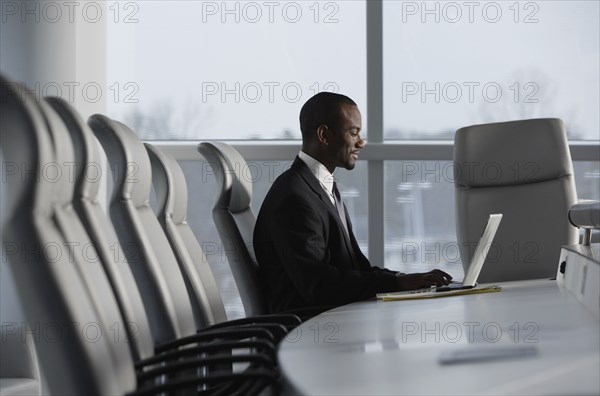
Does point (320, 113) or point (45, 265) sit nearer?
point (45, 265)

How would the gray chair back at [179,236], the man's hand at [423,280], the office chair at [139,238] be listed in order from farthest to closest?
the man's hand at [423,280] → the gray chair back at [179,236] → the office chair at [139,238]

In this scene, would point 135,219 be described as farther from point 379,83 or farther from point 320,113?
point 379,83

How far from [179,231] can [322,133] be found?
0.98 metres

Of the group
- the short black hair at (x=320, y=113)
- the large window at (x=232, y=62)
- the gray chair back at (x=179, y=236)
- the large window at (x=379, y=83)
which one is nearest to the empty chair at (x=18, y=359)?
the gray chair back at (x=179, y=236)

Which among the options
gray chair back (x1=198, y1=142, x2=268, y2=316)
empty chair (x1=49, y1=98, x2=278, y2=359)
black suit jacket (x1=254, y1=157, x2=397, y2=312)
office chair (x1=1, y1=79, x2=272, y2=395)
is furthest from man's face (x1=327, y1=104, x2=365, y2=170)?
office chair (x1=1, y1=79, x2=272, y2=395)

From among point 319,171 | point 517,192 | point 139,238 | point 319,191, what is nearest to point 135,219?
point 139,238

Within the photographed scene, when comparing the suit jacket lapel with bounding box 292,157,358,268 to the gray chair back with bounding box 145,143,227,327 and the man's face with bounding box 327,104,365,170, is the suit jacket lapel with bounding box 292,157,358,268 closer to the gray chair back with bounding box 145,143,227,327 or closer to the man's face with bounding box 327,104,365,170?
the man's face with bounding box 327,104,365,170

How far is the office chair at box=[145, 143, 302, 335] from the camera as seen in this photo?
244cm

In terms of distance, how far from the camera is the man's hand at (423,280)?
9.35ft

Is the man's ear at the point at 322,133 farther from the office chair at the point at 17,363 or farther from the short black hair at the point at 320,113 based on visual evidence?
the office chair at the point at 17,363

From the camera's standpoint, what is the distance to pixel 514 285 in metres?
2.96

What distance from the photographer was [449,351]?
1326 mm

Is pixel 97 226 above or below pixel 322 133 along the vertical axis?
below

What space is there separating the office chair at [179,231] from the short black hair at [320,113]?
3.07ft
